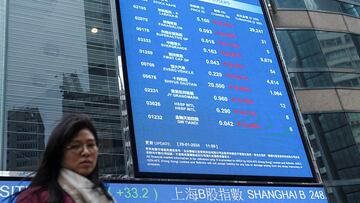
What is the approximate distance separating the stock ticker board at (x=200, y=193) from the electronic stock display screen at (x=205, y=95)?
0.19 m

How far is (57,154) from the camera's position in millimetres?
1824

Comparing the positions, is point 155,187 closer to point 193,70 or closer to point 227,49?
point 193,70

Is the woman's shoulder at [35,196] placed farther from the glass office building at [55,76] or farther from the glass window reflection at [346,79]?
the glass window reflection at [346,79]

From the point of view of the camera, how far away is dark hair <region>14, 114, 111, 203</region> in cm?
175

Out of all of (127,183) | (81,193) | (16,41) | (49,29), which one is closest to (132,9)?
(49,29)

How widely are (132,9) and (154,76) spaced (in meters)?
1.11

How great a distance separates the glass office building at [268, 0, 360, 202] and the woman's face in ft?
31.9

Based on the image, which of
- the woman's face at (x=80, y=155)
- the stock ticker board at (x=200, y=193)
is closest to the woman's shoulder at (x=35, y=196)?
the woman's face at (x=80, y=155)

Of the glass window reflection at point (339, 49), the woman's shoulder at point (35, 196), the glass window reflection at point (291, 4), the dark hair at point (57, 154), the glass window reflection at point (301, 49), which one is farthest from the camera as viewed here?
the glass window reflection at point (291, 4)

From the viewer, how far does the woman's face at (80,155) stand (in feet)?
6.03

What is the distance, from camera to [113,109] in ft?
18.4

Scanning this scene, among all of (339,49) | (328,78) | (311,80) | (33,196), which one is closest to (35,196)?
(33,196)

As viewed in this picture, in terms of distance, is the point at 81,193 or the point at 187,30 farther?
the point at 187,30

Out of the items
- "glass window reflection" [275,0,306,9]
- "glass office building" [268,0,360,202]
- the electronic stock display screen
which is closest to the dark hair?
the electronic stock display screen
